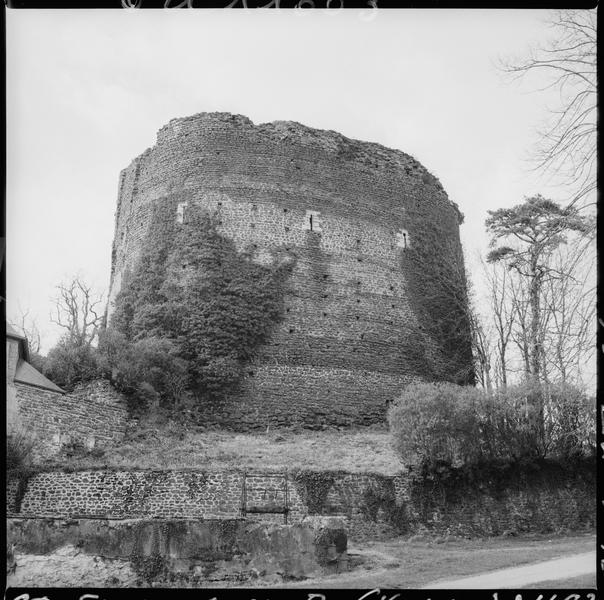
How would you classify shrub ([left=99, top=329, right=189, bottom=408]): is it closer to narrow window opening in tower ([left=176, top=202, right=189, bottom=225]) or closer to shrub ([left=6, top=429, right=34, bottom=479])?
narrow window opening in tower ([left=176, top=202, right=189, bottom=225])

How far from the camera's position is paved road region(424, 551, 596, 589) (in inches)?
328

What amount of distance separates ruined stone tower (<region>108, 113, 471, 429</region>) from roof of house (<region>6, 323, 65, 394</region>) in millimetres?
4704

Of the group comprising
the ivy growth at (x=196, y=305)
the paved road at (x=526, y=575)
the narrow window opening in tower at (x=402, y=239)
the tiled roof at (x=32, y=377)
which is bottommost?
the paved road at (x=526, y=575)

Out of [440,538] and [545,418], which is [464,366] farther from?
[440,538]

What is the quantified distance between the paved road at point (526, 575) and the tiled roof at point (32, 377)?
10835 mm

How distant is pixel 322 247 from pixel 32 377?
9224 mm

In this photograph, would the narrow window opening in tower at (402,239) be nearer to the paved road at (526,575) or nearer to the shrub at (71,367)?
the shrub at (71,367)

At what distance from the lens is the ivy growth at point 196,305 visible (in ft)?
67.1

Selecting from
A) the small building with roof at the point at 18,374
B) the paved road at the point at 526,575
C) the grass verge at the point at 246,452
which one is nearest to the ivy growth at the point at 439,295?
the grass verge at the point at 246,452

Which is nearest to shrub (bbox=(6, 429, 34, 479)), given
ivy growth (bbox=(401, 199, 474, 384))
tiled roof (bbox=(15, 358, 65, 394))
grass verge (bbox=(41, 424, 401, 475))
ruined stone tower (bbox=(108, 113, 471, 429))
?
grass verge (bbox=(41, 424, 401, 475))

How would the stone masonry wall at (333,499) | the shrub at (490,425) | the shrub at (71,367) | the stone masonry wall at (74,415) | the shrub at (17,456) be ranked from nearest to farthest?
the stone masonry wall at (333,499), the shrub at (17,456), the shrub at (490,425), the stone masonry wall at (74,415), the shrub at (71,367)

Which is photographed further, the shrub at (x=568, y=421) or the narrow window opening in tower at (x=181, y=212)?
the narrow window opening in tower at (x=181, y=212)

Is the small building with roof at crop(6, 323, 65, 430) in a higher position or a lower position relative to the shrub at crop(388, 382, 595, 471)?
higher

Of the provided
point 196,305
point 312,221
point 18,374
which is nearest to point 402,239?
point 312,221
